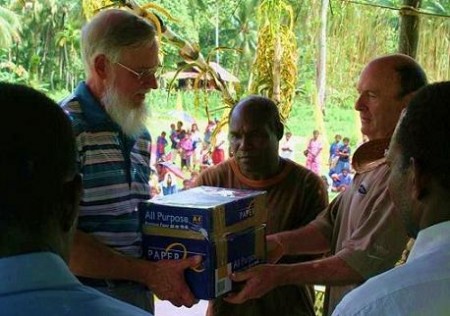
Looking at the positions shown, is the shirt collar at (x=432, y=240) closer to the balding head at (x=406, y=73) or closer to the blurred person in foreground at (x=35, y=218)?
the blurred person in foreground at (x=35, y=218)

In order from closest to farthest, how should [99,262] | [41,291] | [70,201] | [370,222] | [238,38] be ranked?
[41,291]
[70,201]
[99,262]
[370,222]
[238,38]

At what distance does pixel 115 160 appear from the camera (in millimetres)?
2131

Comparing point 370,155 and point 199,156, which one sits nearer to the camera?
point 370,155

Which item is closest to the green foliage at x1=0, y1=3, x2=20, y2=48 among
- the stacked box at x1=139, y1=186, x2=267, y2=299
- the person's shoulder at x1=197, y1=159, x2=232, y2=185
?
the person's shoulder at x1=197, y1=159, x2=232, y2=185

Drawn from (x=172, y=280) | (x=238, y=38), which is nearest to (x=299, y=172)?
(x=172, y=280)

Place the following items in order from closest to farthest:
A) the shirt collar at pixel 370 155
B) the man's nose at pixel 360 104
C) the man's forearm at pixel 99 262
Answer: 1. the man's forearm at pixel 99 262
2. the shirt collar at pixel 370 155
3. the man's nose at pixel 360 104

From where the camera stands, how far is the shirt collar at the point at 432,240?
1.16 metres

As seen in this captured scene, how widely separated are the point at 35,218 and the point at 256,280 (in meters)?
Answer: 1.32

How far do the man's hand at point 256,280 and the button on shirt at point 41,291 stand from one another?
3.95ft

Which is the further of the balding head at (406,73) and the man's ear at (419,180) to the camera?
the balding head at (406,73)

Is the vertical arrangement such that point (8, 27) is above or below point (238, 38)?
above

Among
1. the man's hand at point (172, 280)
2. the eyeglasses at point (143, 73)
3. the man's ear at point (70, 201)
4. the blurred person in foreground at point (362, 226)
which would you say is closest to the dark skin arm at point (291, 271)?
the blurred person in foreground at point (362, 226)

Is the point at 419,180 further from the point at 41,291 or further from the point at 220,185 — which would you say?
the point at 220,185

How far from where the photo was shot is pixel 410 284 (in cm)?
109
